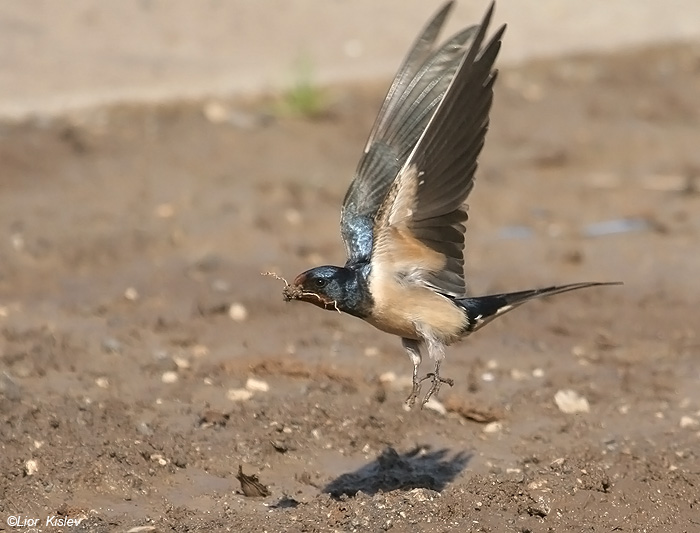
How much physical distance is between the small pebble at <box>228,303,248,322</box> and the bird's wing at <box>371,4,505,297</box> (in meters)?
2.14

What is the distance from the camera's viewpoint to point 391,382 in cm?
597

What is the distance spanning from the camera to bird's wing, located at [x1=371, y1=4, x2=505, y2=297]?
4297mm

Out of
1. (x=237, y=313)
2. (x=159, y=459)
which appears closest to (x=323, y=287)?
(x=159, y=459)

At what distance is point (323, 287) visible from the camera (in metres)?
4.56

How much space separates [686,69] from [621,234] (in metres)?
3.71

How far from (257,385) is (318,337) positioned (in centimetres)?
73

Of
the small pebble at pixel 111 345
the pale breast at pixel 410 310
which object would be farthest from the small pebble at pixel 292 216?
the pale breast at pixel 410 310

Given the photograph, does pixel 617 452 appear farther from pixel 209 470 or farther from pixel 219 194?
pixel 219 194

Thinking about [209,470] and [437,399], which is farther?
[437,399]

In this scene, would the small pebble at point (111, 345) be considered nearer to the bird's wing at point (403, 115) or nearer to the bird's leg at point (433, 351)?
the bird's wing at point (403, 115)

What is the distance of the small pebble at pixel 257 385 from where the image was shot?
19.1 feet

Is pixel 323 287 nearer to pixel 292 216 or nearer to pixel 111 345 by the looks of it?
pixel 111 345

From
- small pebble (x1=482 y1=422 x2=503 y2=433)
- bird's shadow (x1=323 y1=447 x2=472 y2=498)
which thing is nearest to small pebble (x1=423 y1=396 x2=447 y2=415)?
small pebble (x1=482 y1=422 x2=503 y2=433)

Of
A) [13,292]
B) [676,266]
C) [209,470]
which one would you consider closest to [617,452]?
[209,470]
